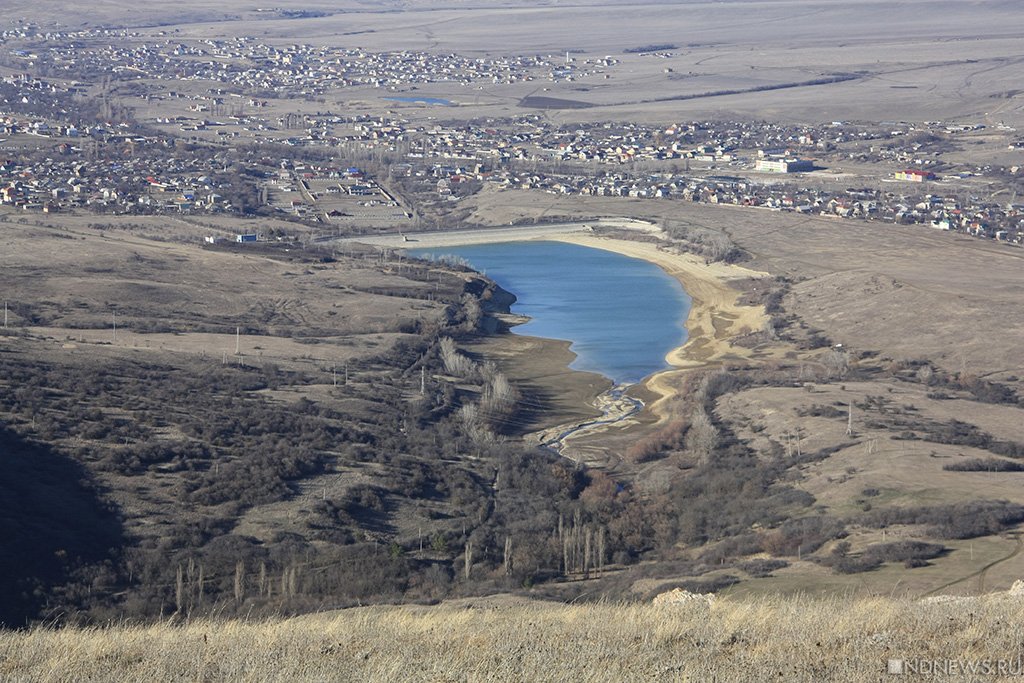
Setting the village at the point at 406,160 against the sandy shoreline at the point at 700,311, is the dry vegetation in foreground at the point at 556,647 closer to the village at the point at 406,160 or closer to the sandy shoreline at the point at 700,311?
the sandy shoreline at the point at 700,311

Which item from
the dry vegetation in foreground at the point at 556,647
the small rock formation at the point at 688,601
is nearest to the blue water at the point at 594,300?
the small rock formation at the point at 688,601

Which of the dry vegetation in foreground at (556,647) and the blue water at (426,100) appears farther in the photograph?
the blue water at (426,100)

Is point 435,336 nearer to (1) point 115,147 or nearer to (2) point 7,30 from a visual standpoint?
(1) point 115,147

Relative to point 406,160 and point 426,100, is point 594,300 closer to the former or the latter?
point 406,160

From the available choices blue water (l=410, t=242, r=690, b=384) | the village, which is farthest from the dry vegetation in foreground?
the village

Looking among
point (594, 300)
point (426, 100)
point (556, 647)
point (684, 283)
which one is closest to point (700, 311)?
point (594, 300)
